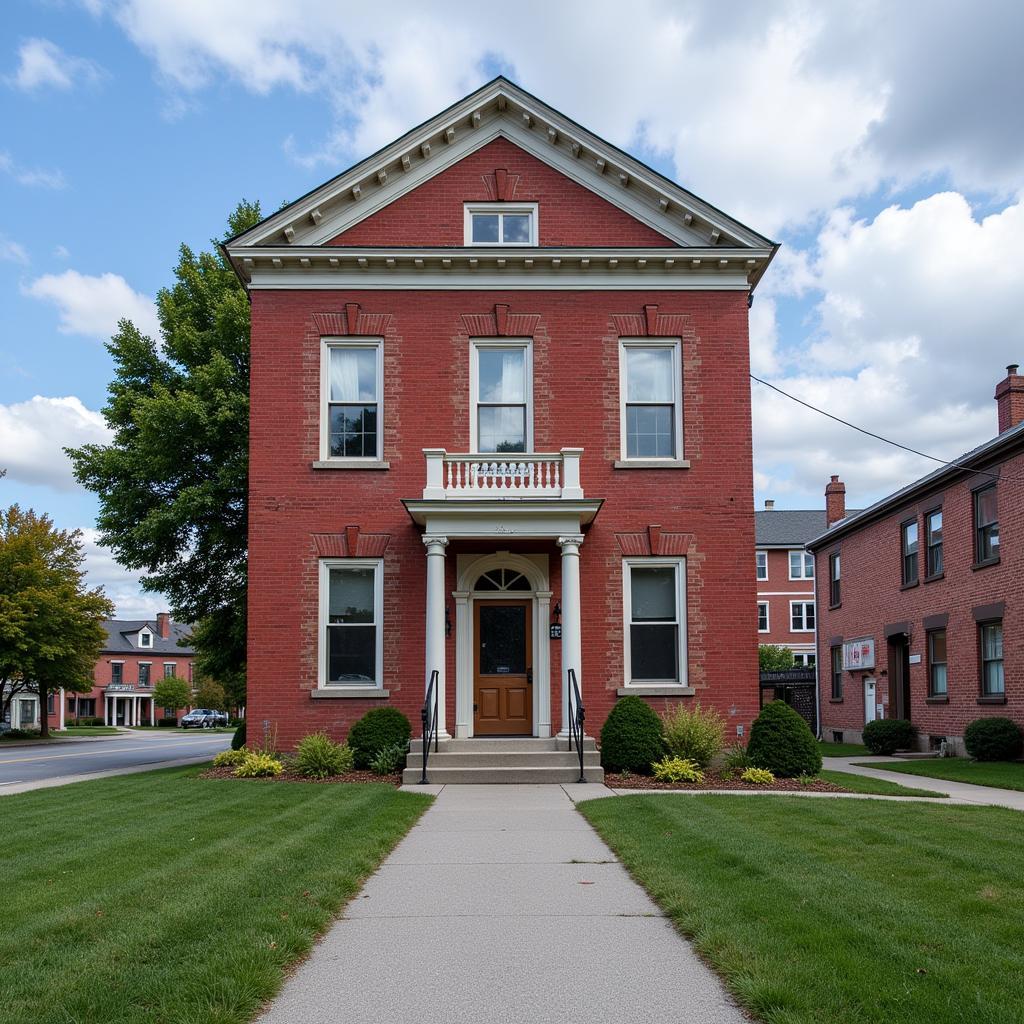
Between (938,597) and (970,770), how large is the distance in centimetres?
729

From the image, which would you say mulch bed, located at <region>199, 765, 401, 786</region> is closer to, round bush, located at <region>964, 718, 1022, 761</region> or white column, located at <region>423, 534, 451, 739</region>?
white column, located at <region>423, 534, 451, 739</region>

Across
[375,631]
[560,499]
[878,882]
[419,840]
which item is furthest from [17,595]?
[878,882]

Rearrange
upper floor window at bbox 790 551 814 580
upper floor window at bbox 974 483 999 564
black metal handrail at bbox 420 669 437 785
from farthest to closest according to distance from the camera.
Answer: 1. upper floor window at bbox 790 551 814 580
2. upper floor window at bbox 974 483 999 564
3. black metal handrail at bbox 420 669 437 785

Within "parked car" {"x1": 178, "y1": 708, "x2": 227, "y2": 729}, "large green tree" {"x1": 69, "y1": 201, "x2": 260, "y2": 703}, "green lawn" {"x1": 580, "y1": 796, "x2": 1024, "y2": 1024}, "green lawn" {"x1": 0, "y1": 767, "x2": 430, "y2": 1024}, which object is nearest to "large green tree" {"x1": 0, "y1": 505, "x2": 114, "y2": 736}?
"large green tree" {"x1": 69, "y1": 201, "x2": 260, "y2": 703}

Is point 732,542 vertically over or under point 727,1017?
over

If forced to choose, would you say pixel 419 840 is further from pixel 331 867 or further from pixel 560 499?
pixel 560 499

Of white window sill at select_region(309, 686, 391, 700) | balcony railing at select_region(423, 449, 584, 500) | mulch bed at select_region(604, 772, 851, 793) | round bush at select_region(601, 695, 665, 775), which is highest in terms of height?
balcony railing at select_region(423, 449, 584, 500)

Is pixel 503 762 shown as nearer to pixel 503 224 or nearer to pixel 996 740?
pixel 503 224

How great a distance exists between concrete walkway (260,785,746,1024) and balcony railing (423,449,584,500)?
805 cm

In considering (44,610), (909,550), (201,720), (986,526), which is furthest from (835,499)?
(201,720)

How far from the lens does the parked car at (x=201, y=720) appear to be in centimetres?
8150

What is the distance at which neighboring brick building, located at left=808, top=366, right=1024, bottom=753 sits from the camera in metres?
22.7

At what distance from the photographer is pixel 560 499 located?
658 inches

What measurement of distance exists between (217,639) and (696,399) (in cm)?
1335
